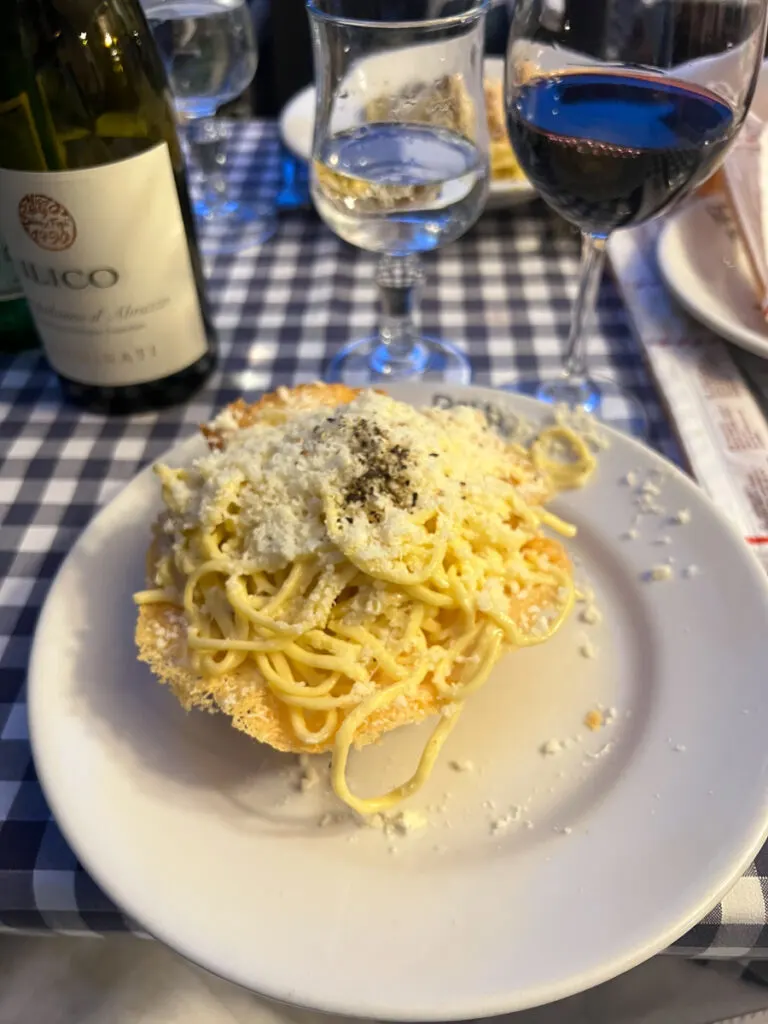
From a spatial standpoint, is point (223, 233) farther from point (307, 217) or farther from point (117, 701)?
point (117, 701)

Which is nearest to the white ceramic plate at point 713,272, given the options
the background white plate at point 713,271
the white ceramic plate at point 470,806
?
the background white plate at point 713,271

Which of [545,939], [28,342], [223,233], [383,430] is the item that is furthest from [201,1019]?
[223,233]

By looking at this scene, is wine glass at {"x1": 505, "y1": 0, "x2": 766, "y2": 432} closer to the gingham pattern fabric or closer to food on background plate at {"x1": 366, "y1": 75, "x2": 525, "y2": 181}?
food on background plate at {"x1": 366, "y1": 75, "x2": 525, "y2": 181}

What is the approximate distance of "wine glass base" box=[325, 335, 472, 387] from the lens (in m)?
1.08

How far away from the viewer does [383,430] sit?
68 centimetres

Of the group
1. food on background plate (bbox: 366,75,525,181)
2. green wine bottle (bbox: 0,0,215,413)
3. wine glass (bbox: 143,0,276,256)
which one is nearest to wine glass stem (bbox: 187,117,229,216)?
wine glass (bbox: 143,0,276,256)

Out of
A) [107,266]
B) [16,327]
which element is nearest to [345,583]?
[107,266]

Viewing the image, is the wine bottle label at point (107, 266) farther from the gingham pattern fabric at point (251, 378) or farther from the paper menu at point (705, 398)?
the paper menu at point (705, 398)

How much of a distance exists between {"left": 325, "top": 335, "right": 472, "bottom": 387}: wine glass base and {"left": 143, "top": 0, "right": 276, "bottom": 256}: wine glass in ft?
1.15

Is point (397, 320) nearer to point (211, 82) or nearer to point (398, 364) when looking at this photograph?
point (398, 364)

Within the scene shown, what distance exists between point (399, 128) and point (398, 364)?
0.29 m

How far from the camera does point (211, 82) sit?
1185 millimetres

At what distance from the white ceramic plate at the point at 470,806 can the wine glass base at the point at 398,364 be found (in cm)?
41

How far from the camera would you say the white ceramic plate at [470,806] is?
483mm
